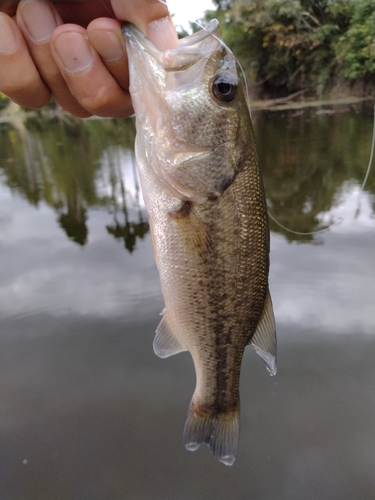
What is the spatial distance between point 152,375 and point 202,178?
3.30 metres

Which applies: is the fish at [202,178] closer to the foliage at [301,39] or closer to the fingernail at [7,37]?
the fingernail at [7,37]

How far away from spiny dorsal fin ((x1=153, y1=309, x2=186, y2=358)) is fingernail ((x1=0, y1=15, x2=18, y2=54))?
1185mm

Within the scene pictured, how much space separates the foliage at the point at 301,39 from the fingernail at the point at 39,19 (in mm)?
25036

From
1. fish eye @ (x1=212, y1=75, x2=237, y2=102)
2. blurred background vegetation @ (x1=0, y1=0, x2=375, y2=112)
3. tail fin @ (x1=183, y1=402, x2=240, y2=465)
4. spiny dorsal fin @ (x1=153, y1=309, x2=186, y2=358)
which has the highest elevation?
blurred background vegetation @ (x1=0, y1=0, x2=375, y2=112)

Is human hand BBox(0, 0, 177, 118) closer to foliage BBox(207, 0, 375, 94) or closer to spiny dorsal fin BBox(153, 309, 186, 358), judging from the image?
spiny dorsal fin BBox(153, 309, 186, 358)

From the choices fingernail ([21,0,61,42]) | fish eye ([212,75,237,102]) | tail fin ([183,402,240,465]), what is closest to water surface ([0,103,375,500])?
tail fin ([183,402,240,465])

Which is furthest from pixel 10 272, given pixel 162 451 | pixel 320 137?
pixel 320 137

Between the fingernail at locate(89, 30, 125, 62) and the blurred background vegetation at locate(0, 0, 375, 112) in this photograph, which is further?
the blurred background vegetation at locate(0, 0, 375, 112)

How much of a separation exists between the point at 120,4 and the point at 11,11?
1.41 ft

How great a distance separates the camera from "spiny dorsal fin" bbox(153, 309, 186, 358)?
1.74 meters

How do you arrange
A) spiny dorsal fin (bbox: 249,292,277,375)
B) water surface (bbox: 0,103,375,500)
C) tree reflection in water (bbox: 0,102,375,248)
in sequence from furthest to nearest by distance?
tree reflection in water (bbox: 0,102,375,248) → water surface (bbox: 0,103,375,500) → spiny dorsal fin (bbox: 249,292,277,375)

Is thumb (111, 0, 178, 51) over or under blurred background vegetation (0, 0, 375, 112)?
under

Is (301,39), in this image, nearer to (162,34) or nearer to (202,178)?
(162,34)

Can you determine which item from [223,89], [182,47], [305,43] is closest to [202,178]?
[223,89]
